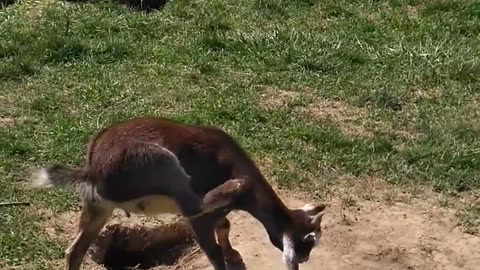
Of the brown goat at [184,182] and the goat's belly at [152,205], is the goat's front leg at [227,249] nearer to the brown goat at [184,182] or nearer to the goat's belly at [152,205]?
the brown goat at [184,182]

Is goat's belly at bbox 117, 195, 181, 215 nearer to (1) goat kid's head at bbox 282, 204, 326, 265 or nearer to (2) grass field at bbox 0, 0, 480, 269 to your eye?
(1) goat kid's head at bbox 282, 204, 326, 265

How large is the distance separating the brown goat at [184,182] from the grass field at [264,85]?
1.06 m

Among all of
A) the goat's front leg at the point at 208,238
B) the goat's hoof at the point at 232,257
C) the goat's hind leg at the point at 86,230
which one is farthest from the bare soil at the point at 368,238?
the goat's front leg at the point at 208,238

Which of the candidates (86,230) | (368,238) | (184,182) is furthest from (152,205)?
(368,238)

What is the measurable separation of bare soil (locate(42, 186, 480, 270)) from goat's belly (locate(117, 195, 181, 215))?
825 millimetres

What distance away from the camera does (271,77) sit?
329 inches

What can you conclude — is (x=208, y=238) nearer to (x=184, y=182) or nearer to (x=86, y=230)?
(x=184, y=182)

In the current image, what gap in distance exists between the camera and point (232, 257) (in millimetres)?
5656

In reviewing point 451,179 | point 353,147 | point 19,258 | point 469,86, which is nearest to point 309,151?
point 353,147

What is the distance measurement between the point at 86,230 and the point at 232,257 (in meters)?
0.82

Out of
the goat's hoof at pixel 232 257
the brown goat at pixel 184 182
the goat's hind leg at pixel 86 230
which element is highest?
the brown goat at pixel 184 182

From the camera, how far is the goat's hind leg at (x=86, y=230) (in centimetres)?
527

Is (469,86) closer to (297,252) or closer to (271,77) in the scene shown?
(271,77)

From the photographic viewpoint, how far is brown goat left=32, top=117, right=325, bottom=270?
4.97 m
